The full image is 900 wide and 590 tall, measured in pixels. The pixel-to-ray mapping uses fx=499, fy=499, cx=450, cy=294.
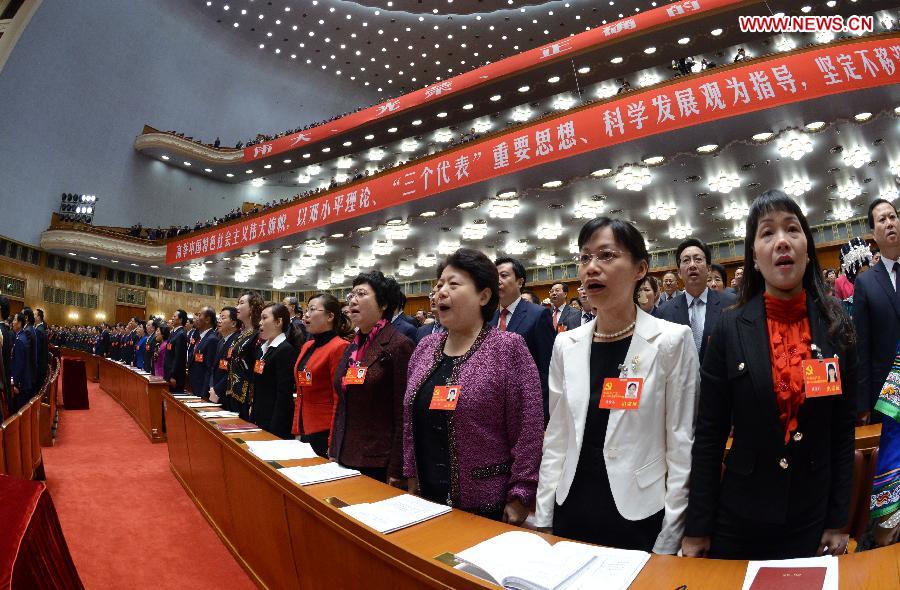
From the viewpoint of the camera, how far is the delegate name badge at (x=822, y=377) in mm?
1053

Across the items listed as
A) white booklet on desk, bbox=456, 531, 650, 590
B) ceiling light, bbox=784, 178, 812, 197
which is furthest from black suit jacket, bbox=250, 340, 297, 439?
ceiling light, bbox=784, 178, 812, 197

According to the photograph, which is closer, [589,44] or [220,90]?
[589,44]

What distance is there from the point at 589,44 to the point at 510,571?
587 inches

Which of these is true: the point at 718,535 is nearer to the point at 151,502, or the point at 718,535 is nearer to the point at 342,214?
the point at 151,502

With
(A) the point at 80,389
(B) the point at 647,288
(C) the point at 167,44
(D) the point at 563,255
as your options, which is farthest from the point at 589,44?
(C) the point at 167,44

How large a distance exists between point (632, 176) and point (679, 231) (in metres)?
4.74

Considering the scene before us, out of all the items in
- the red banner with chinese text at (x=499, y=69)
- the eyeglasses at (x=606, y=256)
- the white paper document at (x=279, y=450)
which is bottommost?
the white paper document at (x=279, y=450)

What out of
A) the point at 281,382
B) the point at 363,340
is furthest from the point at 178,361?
the point at 363,340

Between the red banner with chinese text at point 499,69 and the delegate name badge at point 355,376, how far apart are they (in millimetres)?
13402

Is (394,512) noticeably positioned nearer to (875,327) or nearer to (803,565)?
(803,565)

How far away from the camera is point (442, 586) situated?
912 mm

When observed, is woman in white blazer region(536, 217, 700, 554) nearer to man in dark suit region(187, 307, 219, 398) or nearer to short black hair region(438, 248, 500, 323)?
short black hair region(438, 248, 500, 323)

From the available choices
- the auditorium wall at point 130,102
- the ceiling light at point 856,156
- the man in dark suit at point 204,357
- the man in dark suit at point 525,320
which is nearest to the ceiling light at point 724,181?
the ceiling light at point 856,156

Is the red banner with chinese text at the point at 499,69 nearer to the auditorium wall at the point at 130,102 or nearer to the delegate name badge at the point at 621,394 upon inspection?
the auditorium wall at the point at 130,102
